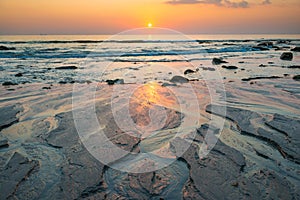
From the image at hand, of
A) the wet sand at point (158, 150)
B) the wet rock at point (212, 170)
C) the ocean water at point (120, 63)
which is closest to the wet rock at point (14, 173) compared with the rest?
the wet sand at point (158, 150)

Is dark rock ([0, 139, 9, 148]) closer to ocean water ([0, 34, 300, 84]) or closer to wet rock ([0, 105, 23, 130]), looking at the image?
wet rock ([0, 105, 23, 130])

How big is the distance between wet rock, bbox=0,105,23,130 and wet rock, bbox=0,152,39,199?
1.60 m

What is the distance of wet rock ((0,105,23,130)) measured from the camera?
5.17m

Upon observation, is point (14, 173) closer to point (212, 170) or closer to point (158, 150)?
point (158, 150)

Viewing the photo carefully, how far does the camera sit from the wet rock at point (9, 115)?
17.0 feet

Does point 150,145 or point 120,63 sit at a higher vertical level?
point 150,145

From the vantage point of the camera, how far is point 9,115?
18.7 ft

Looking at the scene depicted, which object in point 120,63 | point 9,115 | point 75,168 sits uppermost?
point 75,168

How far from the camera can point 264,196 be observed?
9.17 ft

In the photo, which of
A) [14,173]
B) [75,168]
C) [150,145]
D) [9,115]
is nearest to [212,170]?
[150,145]

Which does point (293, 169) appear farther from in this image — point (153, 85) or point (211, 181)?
point (153, 85)

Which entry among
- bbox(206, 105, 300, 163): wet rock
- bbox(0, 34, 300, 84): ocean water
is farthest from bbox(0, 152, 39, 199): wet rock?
bbox(0, 34, 300, 84): ocean water

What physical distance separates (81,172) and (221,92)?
19.6 ft

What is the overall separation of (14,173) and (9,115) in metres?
2.89
